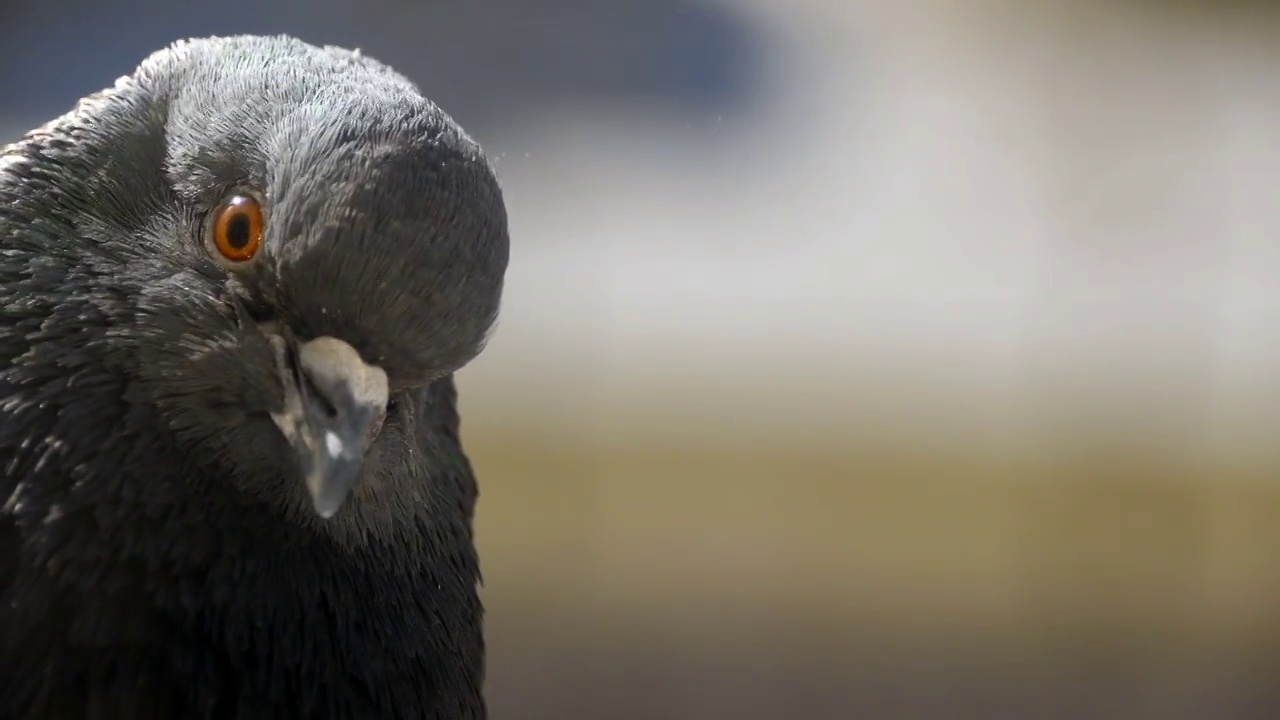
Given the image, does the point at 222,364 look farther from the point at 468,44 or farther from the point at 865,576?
the point at 865,576

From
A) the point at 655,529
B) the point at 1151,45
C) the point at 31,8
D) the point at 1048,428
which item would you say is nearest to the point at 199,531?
the point at 31,8

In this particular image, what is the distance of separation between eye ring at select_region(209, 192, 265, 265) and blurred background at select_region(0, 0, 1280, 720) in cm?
250

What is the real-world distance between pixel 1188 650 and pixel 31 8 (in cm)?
388

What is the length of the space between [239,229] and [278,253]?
3.4 inches

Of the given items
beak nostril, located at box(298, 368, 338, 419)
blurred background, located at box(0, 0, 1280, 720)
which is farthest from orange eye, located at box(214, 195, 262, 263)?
blurred background, located at box(0, 0, 1280, 720)

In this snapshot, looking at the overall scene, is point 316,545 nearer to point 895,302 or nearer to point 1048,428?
point 895,302

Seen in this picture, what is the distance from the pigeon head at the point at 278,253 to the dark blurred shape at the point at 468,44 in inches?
19.5

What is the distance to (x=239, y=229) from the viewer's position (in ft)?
4.71

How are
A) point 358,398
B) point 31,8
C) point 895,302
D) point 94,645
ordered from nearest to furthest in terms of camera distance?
point 358,398 < point 94,645 < point 31,8 < point 895,302

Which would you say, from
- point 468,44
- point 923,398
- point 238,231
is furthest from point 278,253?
point 923,398

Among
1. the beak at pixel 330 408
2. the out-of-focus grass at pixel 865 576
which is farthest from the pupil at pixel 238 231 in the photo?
A: the out-of-focus grass at pixel 865 576

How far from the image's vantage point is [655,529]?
14.6ft

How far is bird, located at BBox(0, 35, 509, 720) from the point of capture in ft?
4.51

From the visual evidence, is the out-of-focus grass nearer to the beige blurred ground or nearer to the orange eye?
the beige blurred ground
